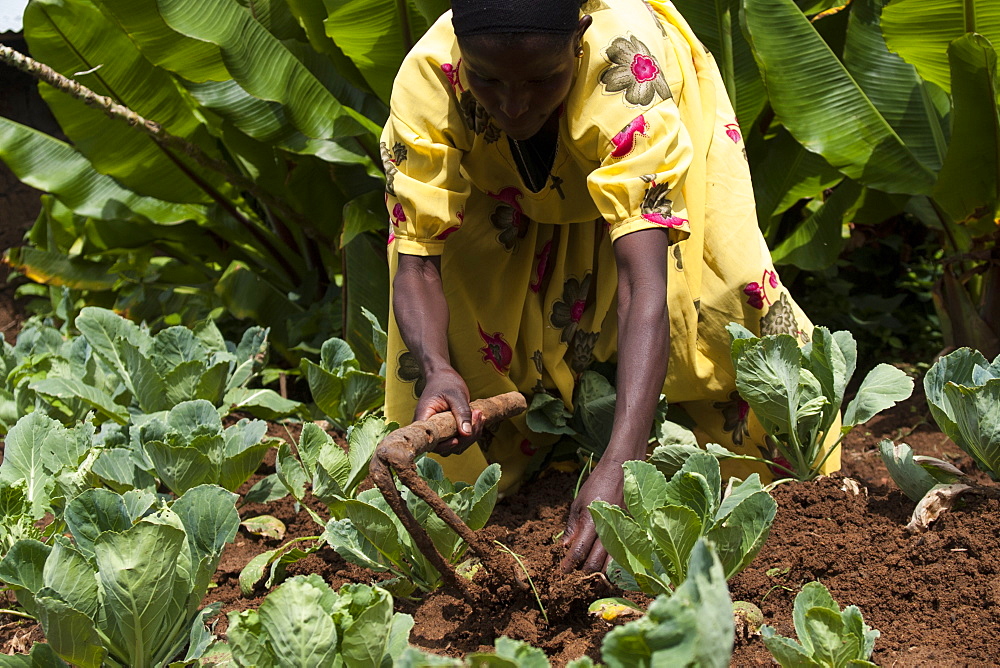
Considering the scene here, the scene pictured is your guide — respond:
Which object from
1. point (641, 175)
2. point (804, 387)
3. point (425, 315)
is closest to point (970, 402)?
point (804, 387)

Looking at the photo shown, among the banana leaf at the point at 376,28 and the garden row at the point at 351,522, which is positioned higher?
the banana leaf at the point at 376,28

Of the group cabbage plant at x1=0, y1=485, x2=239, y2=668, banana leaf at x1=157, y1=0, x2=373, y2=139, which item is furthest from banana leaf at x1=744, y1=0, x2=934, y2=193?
cabbage plant at x1=0, y1=485, x2=239, y2=668

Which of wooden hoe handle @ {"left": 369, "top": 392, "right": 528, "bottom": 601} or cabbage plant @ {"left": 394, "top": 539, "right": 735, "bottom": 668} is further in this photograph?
wooden hoe handle @ {"left": 369, "top": 392, "right": 528, "bottom": 601}

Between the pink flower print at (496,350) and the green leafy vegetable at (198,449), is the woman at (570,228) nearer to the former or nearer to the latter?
the pink flower print at (496,350)

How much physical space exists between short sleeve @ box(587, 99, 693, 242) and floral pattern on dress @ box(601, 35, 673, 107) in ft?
0.10

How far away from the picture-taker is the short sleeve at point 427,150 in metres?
2.03

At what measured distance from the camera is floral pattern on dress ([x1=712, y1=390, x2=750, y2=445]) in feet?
8.00

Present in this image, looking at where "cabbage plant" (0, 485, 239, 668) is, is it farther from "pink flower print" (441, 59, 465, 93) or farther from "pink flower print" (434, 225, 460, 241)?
"pink flower print" (441, 59, 465, 93)

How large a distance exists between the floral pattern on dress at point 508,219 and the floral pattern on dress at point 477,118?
216 mm

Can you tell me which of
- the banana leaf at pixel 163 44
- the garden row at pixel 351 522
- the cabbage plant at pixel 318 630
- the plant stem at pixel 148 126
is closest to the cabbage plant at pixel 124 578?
the garden row at pixel 351 522

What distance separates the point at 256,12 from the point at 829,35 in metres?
2.05

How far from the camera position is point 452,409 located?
1874 mm

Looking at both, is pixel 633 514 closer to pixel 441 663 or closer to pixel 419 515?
pixel 419 515

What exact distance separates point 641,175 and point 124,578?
1.08 metres
